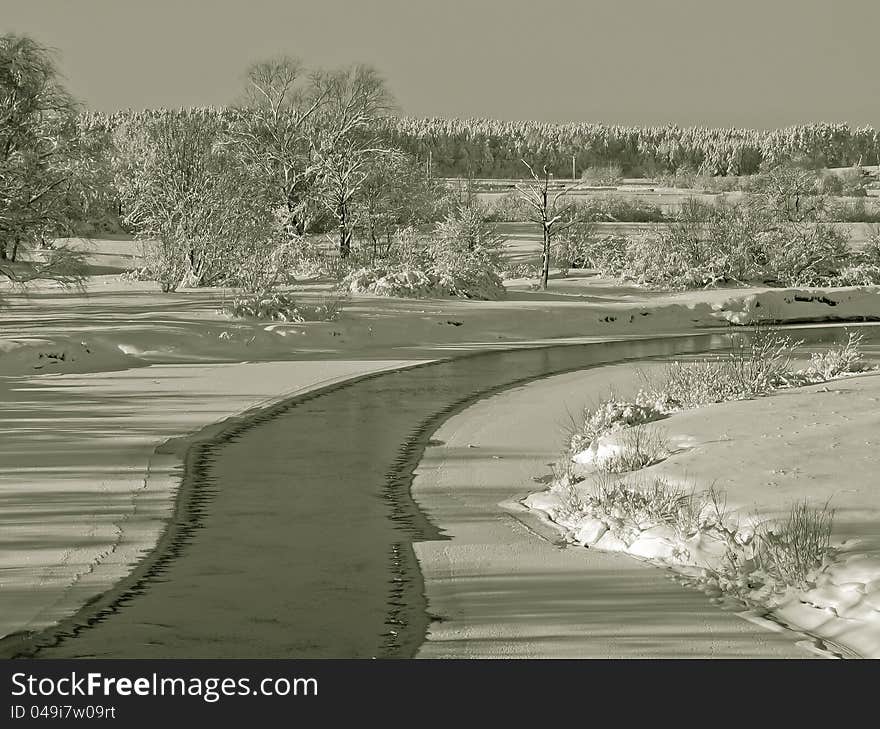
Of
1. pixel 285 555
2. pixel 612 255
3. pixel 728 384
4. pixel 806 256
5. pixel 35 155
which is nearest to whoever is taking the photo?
pixel 285 555

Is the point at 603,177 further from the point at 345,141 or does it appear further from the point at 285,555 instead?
the point at 285,555

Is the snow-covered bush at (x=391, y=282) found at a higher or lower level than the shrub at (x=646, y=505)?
higher

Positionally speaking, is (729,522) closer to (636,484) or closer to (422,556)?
(636,484)

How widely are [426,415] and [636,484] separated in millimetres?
8047

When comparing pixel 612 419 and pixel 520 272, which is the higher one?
pixel 520 272

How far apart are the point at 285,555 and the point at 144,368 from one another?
50.1ft

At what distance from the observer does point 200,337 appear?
29000 millimetres

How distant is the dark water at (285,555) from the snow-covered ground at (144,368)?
0.43 metres

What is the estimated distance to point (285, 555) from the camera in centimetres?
1103

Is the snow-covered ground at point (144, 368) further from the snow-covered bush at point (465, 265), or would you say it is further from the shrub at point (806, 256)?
the shrub at point (806, 256)

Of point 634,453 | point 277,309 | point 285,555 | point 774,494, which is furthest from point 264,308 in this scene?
point 774,494

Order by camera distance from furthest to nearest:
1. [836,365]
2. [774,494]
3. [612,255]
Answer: [612,255], [836,365], [774,494]

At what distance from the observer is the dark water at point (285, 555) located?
8547mm

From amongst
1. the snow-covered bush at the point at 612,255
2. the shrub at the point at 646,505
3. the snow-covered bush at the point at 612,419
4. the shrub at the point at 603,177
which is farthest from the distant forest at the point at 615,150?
the shrub at the point at 646,505
